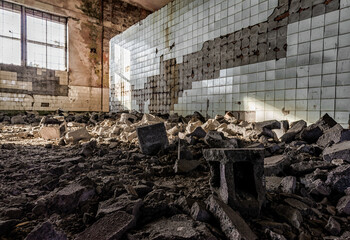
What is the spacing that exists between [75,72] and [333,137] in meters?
9.81

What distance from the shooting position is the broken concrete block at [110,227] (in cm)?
89

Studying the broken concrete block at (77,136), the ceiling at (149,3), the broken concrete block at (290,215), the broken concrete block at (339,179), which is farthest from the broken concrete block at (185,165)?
the ceiling at (149,3)

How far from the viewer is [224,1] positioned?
403 centimetres

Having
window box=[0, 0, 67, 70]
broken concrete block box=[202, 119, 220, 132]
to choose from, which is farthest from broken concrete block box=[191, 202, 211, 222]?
window box=[0, 0, 67, 70]

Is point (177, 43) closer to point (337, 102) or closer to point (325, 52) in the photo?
point (325, 52)

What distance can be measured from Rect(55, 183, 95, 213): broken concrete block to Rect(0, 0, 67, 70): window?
365 inches

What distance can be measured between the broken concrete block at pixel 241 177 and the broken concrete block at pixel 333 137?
1413 millimetres

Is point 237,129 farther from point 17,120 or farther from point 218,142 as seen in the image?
point 17,120

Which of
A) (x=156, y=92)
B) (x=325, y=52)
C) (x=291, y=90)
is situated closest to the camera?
(x=325, y=52)

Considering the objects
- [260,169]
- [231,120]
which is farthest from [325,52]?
[260,169]

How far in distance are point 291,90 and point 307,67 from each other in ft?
1.24

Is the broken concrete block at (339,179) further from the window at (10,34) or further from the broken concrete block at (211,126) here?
the window at (10,34)

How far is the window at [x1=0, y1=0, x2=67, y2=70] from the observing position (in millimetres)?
7945

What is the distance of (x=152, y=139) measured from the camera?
2.35 metres
